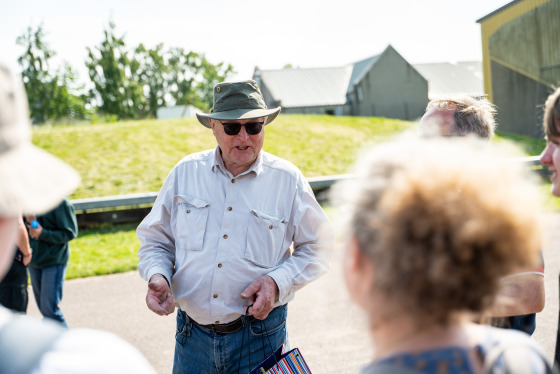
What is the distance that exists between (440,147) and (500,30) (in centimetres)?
2887

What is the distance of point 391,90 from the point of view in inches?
1711

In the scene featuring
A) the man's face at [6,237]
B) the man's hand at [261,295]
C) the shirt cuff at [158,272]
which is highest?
the man's face at [6,237]

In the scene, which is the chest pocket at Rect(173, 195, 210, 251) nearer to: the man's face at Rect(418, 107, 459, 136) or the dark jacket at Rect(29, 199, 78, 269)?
the man's face at Rect(418, 107, 459, 136)

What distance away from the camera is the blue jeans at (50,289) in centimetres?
491

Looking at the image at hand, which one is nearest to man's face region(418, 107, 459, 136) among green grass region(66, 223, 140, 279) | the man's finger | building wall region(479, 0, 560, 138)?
the man's finger

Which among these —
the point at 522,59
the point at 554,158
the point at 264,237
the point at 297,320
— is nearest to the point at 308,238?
the point at 264,237

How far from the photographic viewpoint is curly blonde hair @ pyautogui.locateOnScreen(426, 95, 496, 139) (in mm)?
2520

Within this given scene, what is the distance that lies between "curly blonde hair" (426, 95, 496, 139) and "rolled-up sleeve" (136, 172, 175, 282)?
1.62 meters

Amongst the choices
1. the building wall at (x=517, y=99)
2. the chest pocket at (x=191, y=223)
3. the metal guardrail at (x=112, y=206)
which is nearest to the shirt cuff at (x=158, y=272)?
the chest pocket at (x=191, y=223)

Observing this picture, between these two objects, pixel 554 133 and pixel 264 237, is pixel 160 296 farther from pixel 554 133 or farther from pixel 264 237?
→ pixel 554 133

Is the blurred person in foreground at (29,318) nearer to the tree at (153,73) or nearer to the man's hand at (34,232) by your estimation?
the man's hand at (34,232)

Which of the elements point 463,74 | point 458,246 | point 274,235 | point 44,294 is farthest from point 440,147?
point 463,74

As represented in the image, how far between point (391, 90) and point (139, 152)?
1256 inches

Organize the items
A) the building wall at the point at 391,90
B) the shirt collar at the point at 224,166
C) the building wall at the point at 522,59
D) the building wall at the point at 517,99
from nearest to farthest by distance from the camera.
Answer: the shirt collar at the point at 224,166 < the building wall at the point at 522,59 < the building wall at the point at 517,99 < the building wall at the point at 391,90
